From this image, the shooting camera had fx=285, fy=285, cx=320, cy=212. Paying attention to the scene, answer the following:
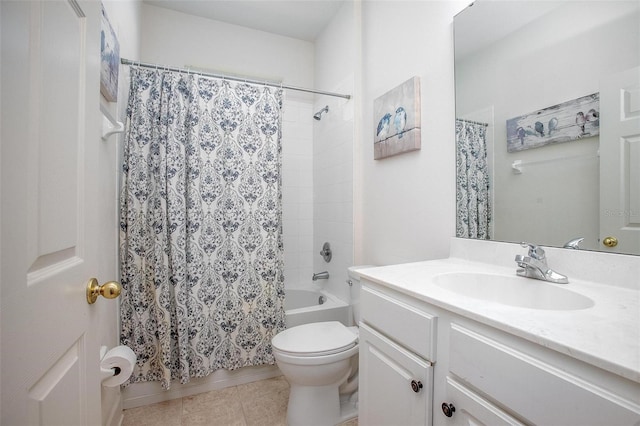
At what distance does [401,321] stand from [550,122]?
0.88 meters

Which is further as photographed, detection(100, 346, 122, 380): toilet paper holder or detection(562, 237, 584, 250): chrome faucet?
detection(100, 346, 122, 380): toilet paper holder

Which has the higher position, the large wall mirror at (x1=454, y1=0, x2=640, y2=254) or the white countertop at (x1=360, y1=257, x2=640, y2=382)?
Result: the large wall mirror at (x1=454, y1=0, x2=640, y2=254)

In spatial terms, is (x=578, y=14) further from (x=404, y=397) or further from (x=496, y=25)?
(x=404, y=397)

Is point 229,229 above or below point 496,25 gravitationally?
below

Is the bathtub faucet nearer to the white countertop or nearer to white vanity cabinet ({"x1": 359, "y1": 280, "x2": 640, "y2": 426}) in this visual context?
white vanity cabinet ({"x1": 359, "y1": 280, "x2": 640, "y2": 426})

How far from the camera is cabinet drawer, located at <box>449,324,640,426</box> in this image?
1.55 feet

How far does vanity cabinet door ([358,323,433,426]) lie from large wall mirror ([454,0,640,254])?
0.65 m

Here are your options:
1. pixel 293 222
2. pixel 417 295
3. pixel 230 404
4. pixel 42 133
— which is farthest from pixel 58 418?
pixel 293 222

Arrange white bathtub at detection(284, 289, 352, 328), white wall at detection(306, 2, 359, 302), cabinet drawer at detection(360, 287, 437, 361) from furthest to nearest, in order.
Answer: white wall at detection(306, 2, 359, 302)
white bathtub at detection(284, 289, 352, 328)
cabinet drawer at detection(360, 287, 437, 361)

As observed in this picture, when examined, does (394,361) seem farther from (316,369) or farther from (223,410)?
(223,410)

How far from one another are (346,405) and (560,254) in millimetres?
1319

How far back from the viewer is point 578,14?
95cm

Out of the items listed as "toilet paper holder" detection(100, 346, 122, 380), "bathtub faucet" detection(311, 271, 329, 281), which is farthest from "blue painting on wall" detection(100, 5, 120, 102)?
"bathtub faucet" detection(311, 271, 329, 281)

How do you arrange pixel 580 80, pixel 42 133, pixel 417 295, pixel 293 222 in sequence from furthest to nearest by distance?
pixel 293 222 → pixel 580 80 → pixel 417 295 → pixel 42 133
